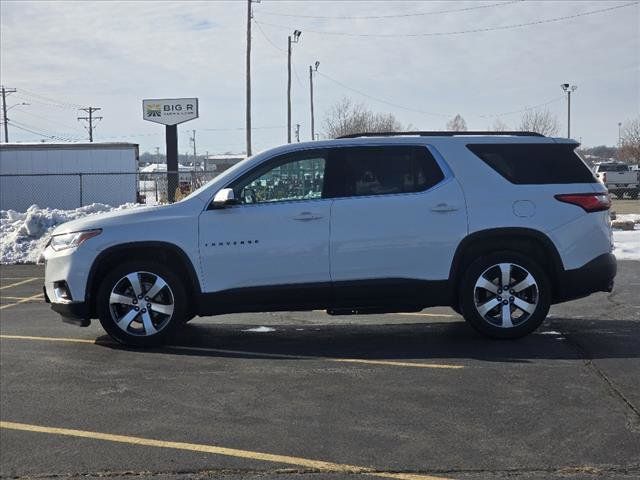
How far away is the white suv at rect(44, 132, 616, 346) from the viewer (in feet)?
22.0

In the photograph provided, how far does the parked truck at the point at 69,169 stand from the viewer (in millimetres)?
33594

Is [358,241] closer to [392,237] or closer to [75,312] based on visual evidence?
[392,237]

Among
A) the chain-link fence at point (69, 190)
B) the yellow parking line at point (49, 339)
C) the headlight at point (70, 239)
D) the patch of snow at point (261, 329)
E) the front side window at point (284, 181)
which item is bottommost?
the yellow parking line at point (49, 339)

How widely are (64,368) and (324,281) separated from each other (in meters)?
2.37

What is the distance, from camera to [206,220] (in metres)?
6.74

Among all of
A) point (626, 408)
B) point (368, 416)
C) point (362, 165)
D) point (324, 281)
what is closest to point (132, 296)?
point (324, 281)

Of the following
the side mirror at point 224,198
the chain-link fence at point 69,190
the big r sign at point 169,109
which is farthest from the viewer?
the chain-link fence at point 69,190

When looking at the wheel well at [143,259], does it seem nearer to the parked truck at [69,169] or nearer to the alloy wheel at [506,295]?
the alloy wheel at [506,295]

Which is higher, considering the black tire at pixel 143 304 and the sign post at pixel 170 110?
the sign post at pixel 170 110

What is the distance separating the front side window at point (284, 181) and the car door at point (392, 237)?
0.67 ft

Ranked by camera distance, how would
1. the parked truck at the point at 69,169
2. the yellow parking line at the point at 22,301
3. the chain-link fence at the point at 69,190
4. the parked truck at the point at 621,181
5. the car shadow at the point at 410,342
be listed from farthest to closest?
1. the parked truck at the point at 621,181
2. the parked truck at the point at 69,169
3. the chain-link fence at the point at 69,190
4. the yellow parking line at the point at 22,301
5. the car shadow at the point at 410,342

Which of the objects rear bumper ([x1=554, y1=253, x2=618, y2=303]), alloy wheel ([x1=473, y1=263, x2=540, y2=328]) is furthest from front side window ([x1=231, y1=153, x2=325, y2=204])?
rear bumper ([x1=554, y1=253, x2=618, y2=303])

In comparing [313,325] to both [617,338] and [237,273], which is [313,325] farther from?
[617,338]

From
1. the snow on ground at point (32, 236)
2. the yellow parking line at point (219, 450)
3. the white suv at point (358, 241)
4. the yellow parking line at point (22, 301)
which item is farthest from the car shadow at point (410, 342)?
the snow on ground at point (32, 236)
